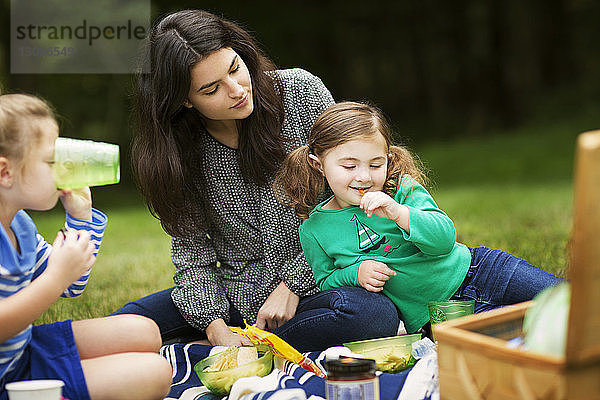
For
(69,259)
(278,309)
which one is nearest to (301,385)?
(278,309)

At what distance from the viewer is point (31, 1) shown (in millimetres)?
9258

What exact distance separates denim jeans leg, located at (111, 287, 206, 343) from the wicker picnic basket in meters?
1.58

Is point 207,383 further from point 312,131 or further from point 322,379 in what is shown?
point 312,131

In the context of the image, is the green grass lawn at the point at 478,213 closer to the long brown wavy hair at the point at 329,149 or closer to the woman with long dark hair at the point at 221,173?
the long brown wavy hair at the point at 329,149

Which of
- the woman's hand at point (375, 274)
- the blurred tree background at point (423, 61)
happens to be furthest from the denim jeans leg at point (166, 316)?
the blurred tree background at point (423, 61)

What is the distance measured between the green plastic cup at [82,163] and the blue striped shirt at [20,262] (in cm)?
16

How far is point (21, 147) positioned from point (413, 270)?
1460 mm

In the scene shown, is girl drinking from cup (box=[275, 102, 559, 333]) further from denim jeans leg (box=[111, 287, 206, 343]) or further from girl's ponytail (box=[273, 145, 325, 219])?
denim jeans leg (box=[111, 287, 206, 343])

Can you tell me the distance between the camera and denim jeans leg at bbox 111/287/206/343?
319 cm

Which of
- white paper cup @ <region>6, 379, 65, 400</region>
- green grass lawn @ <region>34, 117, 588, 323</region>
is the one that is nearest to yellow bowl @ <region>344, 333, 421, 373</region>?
green grass lawn @ <region>34, 117, 588, 323</region>

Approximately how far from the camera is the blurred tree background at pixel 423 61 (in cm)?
1271

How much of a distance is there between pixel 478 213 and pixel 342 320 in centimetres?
450

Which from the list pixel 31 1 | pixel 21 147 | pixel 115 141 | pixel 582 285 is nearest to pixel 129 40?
pixel 31 1

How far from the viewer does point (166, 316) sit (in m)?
3.20
